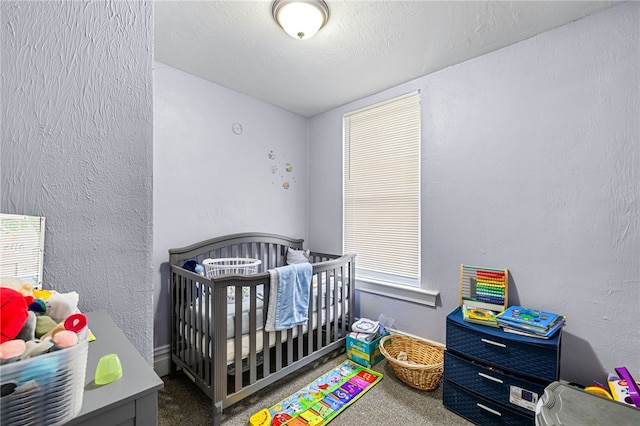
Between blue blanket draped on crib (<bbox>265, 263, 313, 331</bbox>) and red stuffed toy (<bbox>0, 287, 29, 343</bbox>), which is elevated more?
red stuffed toy (<bbox>0, 287, 29, 343</bbox>)

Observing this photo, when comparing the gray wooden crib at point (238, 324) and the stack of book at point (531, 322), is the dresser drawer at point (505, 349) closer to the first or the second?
the stack of book at point (531, 322)

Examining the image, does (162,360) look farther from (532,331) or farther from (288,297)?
(532,331)

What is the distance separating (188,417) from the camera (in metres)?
1.60

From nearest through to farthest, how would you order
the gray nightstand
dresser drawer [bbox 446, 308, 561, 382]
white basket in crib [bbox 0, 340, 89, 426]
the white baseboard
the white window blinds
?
white basket in crib [bbox 0, 340, 89, 426] < the gray nightstand < dresser drawer [bbox 446, 308, 561, 382] < the white baseboard < the white window blinds

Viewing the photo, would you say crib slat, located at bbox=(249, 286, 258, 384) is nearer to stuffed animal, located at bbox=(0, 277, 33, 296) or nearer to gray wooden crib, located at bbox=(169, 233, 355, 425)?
gray wooden crib, located at bbox=(169, 233, 355, 425)

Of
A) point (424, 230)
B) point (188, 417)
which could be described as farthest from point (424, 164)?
point (188, 417)

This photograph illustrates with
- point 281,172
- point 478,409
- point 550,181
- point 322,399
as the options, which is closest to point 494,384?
point 478,409

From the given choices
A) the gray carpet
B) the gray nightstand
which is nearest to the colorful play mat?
the gray carpet

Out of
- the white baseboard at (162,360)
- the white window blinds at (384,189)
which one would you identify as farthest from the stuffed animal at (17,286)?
the white window blinds at (384,189)

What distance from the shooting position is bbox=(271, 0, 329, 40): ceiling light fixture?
4.75 feet

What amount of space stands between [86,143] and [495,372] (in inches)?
86.4

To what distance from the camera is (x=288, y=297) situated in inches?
72.2

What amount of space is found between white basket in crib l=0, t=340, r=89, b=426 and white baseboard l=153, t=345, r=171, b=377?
1.84 metres

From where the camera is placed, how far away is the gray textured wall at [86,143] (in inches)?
32.9
